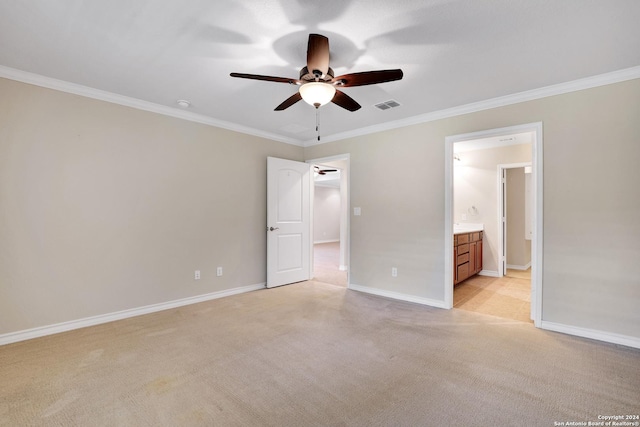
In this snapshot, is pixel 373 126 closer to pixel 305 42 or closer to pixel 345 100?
pixel 345 100

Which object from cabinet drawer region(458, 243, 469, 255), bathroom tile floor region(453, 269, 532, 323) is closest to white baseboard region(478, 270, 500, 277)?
bathroom tile floor region(453, 269, 532, 323)

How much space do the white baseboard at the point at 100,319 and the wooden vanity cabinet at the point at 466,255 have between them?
3251mm

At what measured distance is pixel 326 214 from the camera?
39.8 ft

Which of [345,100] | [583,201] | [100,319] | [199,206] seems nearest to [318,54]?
[345,100]

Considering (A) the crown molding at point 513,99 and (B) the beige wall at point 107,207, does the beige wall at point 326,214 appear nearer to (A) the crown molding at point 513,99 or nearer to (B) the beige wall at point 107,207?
(A) the crown molding at point 513,99

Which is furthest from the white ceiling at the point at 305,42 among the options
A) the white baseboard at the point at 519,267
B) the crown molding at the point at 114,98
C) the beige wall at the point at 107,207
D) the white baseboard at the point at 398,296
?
the white baseboard at the point at 519,267

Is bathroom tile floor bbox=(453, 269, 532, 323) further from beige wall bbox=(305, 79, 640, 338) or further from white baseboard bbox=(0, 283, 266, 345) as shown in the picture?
white baseboard bbox=(0, 283, 266, 345)

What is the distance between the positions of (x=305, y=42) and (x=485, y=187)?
4819mm

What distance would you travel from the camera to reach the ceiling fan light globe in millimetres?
2223

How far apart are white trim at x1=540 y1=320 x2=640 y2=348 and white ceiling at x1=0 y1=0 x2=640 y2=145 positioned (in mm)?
2350

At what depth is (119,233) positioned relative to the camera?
3248 mm

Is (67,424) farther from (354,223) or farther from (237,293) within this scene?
(354,223)

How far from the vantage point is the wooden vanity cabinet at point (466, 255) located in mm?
4379

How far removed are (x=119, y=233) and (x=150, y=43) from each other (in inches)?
80.1
